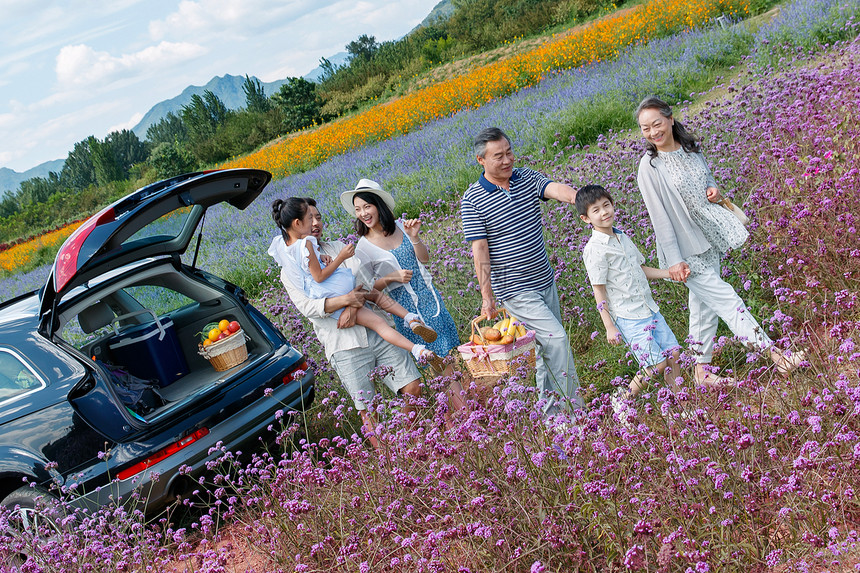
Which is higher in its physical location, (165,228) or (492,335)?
(165,228)

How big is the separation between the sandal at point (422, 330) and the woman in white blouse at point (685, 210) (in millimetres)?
1584

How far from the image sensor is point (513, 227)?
437cm

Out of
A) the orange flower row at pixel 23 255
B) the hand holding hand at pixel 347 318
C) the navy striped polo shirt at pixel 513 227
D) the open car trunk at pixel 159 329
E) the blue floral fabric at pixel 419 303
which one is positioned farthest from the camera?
the orange flower row at pixel 23 255

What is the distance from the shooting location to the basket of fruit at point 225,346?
533 centimetres

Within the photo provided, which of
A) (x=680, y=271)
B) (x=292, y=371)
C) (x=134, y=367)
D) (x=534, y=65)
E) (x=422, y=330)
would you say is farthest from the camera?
(x=534, y=65)

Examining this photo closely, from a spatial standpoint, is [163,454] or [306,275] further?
[306,275]

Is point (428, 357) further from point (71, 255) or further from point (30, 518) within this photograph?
point (30, 518)

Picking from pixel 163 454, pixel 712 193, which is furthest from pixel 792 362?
pixel 163 454

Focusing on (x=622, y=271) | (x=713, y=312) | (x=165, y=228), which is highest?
(x=165, y=228)

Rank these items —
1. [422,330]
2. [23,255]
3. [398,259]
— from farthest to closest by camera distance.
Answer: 1. [23,255]
2. [398,259]
3. [422,330]

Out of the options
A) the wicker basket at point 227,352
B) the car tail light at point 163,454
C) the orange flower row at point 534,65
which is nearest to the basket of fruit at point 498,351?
the car tail light at point 163,454

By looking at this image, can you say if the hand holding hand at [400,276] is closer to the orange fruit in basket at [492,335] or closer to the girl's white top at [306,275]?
the girl's white top at [306,275]

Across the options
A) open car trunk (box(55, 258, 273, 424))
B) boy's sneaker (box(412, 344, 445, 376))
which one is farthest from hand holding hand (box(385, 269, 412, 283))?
open car trunk (box(55, 258, 273, 424))

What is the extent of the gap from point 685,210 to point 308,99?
1396 inches
